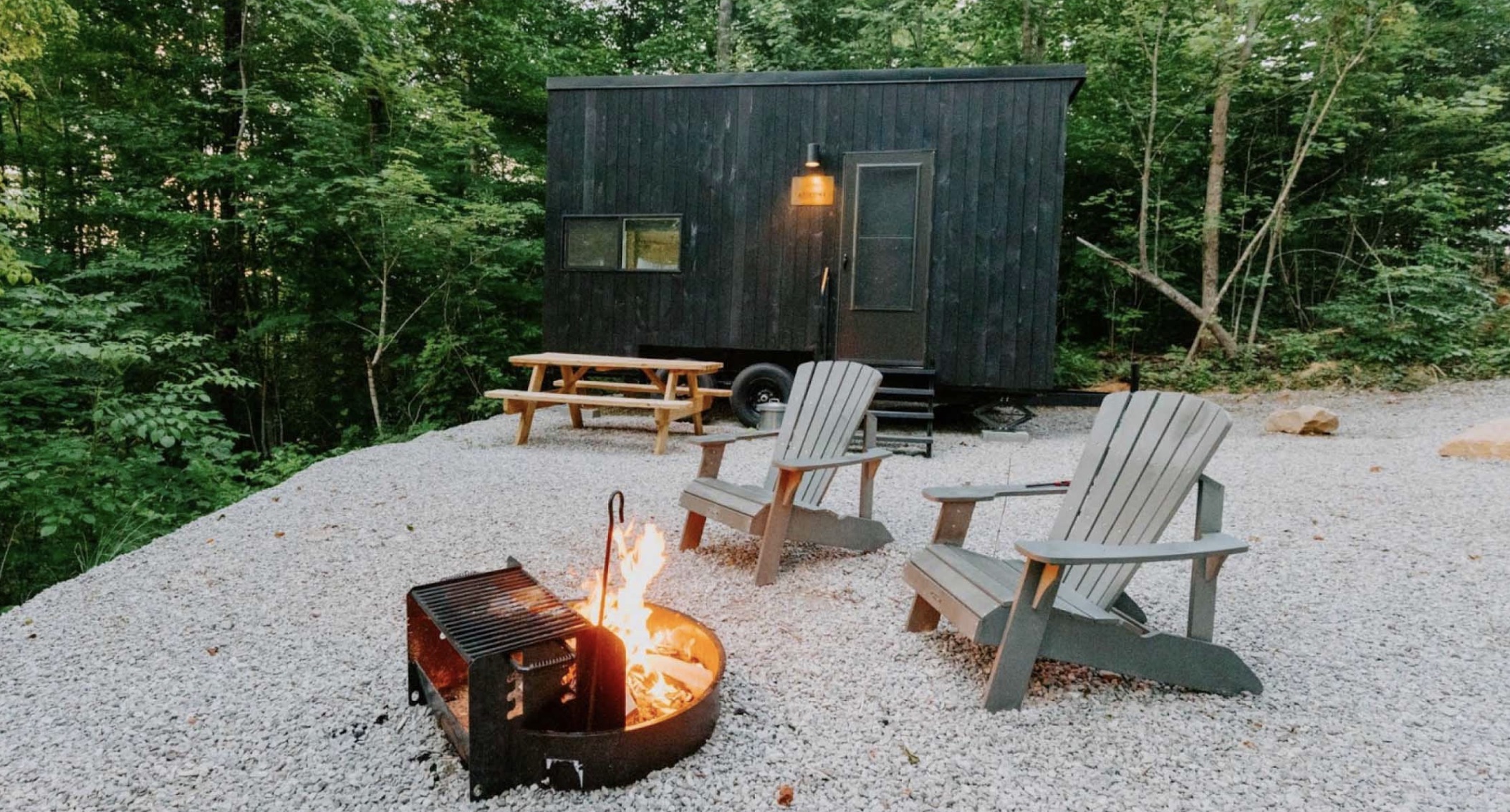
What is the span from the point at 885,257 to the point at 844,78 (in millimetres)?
1711

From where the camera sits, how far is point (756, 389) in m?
7.19

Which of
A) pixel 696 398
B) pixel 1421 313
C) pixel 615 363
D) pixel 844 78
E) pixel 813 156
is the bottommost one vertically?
pixel 696 398

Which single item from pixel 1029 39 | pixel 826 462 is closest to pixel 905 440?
pixel 826 462

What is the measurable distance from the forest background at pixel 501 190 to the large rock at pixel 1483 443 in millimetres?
4043

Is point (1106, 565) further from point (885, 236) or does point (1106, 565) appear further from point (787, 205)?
point (787, 205)

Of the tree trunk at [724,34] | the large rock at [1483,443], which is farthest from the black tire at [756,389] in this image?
the tree trunk at [724,34]

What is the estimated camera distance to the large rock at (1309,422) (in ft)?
20.6

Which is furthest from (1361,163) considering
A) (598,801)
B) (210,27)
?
(210,27)

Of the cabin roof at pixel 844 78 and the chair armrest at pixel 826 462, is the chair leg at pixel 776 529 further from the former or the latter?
the cabin roof at pixel 844 78

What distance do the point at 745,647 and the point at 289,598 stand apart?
1745 millimetres

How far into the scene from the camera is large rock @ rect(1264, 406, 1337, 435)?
627 centimetres

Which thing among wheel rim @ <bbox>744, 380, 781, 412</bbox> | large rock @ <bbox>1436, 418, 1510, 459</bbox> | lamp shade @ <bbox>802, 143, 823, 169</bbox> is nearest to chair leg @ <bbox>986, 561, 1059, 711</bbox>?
large rock @ <bbox>1436, 418, 1510, 459</bbox>

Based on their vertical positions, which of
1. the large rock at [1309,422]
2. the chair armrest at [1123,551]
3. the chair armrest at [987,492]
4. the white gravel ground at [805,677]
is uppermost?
the chair armrest at [987,492]

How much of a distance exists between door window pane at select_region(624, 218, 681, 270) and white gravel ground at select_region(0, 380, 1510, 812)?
12.4ft
